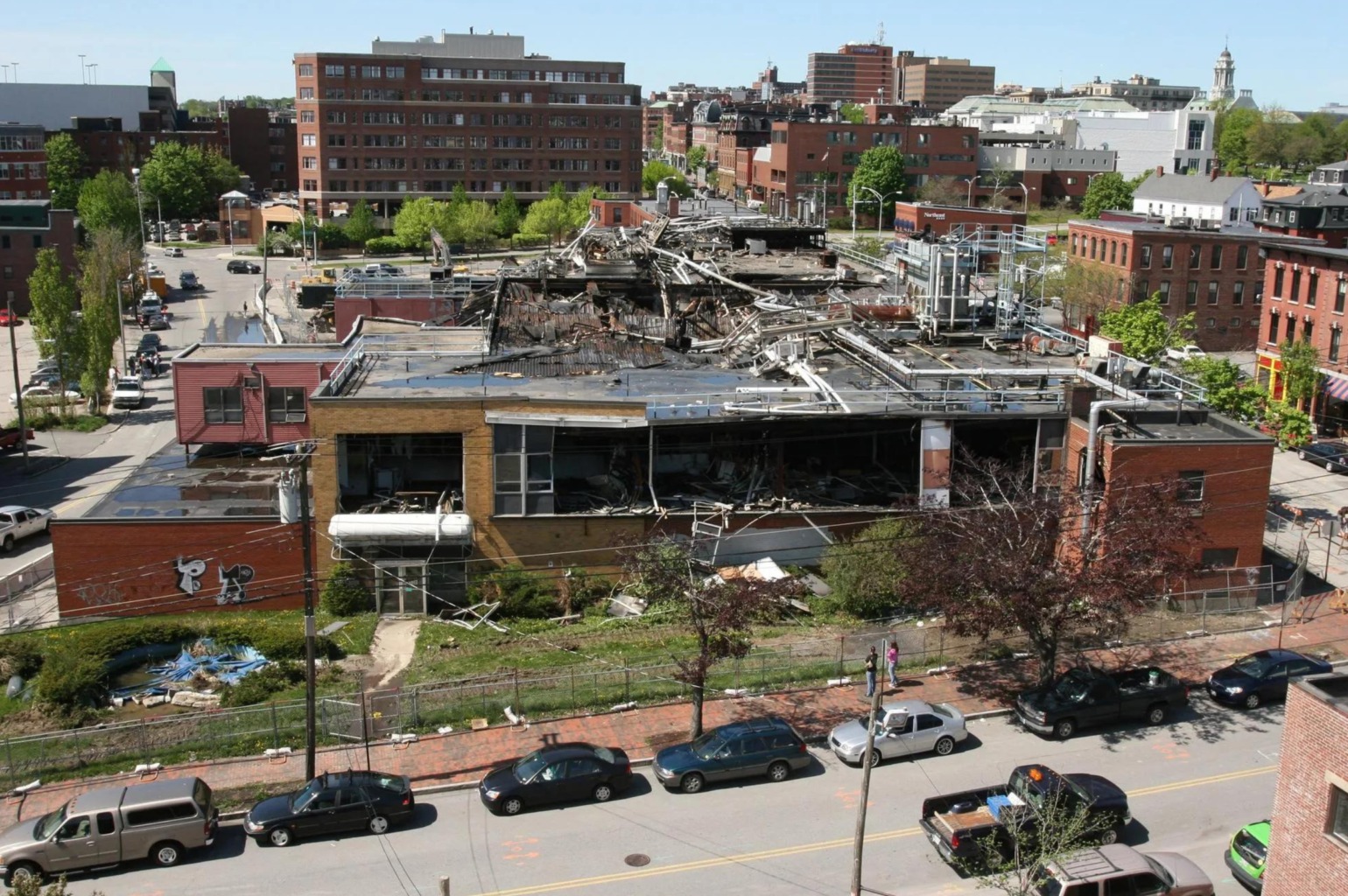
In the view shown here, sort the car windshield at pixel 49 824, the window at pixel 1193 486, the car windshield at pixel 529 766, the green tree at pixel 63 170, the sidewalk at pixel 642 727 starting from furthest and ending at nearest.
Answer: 1. the green tree at pixel 63 170
2. the window at pixel 1193 486
3. the sidewalk at pixel 642 727
4. the car windshield at pixel 529 766
5. the car windshield at pixel 49 824

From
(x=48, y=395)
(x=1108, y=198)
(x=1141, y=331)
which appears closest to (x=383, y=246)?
(x=48, y=395)

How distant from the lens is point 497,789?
24.1m

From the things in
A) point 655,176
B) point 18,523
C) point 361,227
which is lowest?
point 18,523

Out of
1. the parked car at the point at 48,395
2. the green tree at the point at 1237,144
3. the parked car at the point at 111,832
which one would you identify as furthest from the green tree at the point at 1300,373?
the green tree at the point at 1237,144

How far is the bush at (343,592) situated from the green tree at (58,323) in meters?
35.1

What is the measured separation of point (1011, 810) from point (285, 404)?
26.9 meters

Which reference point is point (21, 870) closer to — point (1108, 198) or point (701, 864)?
point (701, 864)

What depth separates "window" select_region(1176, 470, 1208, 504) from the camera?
33469mm

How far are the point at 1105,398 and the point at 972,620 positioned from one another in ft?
42.8

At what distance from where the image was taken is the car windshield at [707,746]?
25016mm

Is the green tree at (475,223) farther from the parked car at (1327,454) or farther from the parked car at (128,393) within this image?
the parked car at (1327,454)

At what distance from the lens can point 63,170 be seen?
5138 inches

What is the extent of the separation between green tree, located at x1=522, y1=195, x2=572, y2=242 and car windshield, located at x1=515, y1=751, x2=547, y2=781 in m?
98.9

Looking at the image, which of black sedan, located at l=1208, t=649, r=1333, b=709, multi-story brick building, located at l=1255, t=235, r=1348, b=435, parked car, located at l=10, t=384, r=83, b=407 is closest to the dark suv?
black sedan, located at l=1208, t=649, r=1333, b=709
